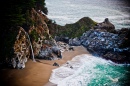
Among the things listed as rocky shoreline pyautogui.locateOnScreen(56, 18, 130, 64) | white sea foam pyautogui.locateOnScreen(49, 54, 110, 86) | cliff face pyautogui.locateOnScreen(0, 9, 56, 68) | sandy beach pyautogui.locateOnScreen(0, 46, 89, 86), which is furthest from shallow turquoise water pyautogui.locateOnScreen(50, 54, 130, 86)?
cliff face pyautogui.locateOnScreen(0, 9, 56, 68)

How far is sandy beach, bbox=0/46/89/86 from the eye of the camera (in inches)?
723

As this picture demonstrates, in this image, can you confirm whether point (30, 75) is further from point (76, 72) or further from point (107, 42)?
point (107, 42)

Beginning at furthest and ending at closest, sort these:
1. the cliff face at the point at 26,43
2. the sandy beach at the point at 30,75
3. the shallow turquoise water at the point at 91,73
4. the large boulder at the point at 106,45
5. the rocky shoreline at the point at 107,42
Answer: the rocky shoreline at the point at 107,42 < the large boulder at the point at 106,45 < the cliff face at the point at 26,43 < the shallow turquoise water at the point at 91,73 < the sandy beach at the point at 30,75

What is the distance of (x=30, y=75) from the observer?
1981cm

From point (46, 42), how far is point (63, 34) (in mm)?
9444

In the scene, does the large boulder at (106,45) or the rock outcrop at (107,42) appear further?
the rock outcrop at (107,42)

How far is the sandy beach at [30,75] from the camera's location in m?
18.4

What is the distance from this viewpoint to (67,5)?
63125mm

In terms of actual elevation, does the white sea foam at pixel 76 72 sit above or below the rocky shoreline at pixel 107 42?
below

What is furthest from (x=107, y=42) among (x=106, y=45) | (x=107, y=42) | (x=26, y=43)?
(x=26, y=43)

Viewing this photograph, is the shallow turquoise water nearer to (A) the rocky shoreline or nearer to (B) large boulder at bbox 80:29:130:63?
(B) large boulder at bbox 80:29:130:63

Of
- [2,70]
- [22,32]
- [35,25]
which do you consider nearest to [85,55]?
[35,25]

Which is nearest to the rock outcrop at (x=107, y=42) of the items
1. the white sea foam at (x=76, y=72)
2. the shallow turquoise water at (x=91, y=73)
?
the shallow turquoise water at (x=91, y=73)

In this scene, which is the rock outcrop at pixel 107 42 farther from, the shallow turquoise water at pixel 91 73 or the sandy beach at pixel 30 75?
the sandy beach at pixel 30 75
